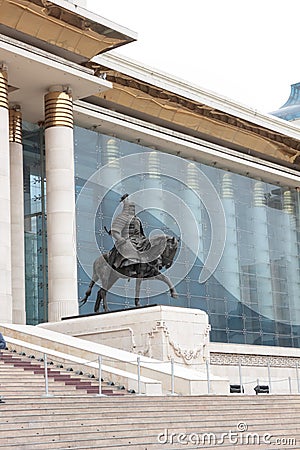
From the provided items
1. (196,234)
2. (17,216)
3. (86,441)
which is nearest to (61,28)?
(17,216)

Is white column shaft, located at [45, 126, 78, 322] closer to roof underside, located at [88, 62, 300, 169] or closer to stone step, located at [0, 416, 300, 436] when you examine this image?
roof underside, located at [88, 62, 300, 169]

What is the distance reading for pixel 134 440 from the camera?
14.8m

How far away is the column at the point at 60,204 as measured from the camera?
30109 millimetres

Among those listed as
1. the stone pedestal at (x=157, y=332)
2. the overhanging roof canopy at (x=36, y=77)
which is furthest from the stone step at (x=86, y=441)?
the overhanging roof canopy at (x=36, y=77)

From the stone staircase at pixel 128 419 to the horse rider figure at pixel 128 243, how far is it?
24.2ft

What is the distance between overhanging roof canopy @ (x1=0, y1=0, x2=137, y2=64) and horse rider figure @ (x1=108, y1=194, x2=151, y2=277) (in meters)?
5.66

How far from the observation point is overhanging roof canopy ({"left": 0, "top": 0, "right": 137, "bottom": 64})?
28088mm

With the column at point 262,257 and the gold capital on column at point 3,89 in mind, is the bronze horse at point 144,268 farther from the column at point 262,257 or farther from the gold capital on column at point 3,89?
the column at point 262,257

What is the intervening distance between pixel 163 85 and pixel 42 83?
6513 mm

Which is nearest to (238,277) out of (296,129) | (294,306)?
(294,306)

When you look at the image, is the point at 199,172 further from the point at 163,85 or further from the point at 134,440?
the point at 134,440

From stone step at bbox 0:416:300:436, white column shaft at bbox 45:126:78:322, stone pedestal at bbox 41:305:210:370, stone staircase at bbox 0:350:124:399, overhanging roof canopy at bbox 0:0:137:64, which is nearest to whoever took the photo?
stone step at bbox 0:416:300:436

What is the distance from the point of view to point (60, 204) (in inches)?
1204

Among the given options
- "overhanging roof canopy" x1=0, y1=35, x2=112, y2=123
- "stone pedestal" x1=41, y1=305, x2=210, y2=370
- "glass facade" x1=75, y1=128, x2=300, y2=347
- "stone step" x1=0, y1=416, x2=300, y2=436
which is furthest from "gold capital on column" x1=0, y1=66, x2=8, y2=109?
"stone step" x1=0, y1=416, x2=300, y2=436
